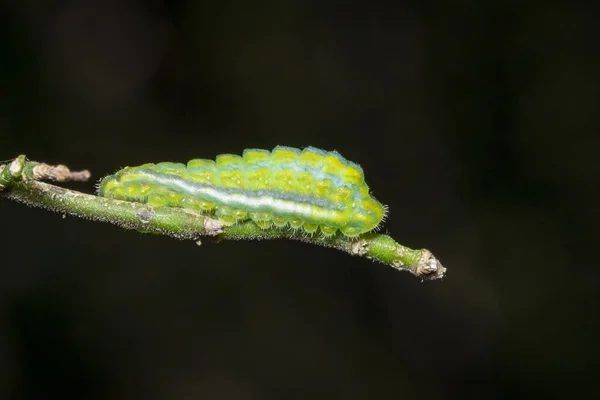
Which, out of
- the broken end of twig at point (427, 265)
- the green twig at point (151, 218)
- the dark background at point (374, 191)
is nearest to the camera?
the green twig at point (151, 218)

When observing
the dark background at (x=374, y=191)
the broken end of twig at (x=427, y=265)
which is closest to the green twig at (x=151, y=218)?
the broken end of twig at (x=427, y=265)

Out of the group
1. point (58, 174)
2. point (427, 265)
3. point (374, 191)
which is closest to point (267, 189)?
point (427, 265)

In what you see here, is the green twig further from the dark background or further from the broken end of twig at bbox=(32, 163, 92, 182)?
the dark background

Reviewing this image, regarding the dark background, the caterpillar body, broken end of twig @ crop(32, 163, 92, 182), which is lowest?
broken end of twig @ crop(32, 163, 92, 182)

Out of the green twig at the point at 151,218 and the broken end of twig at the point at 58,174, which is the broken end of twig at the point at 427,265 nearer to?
the green twig at the point at 151,218

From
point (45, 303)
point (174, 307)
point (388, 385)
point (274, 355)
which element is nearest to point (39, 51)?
point (45, 303)

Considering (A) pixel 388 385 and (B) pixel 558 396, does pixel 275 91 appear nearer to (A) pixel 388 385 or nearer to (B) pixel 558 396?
(A) pixel 388 385

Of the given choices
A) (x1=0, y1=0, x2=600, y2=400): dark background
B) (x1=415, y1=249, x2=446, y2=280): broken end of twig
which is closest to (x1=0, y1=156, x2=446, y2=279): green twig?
(x1=415, y1=249, x2=446, y2=280): broken end of twig
